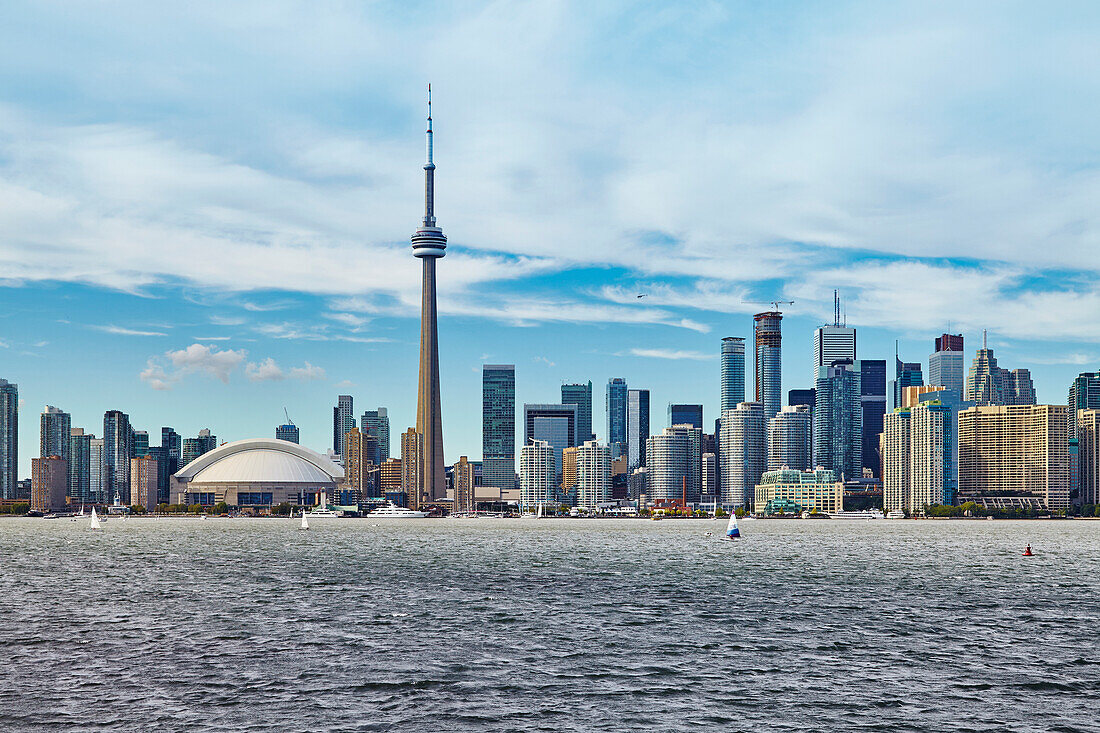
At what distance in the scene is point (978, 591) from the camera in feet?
323

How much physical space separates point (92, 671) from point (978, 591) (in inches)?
2863

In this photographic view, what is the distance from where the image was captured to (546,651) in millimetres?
60250

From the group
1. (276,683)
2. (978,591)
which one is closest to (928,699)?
(276,683)

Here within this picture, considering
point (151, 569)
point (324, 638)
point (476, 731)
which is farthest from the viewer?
point (151, 569)

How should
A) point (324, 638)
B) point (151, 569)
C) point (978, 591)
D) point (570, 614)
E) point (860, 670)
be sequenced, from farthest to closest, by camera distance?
1. point (151, 569)
2. point (978, 591)
3. point (570, 614)
4. point (324, 638)
5. point (860, 670)

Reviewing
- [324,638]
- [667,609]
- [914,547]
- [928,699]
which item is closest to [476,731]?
[928,699]

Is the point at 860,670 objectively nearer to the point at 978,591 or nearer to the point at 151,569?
the point at 978,591

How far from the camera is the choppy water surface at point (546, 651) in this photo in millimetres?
44688

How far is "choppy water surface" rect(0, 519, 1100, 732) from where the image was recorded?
44.7 m

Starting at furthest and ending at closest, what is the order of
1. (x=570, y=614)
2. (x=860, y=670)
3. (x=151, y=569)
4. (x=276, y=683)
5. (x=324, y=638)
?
(x=151, y=569)
(x=570, y=614)
(x=324, y=638)
(x=860, y=670)
(x=276, y=683)

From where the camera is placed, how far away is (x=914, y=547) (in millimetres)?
196625

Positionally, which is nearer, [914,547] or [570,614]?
[570,614]

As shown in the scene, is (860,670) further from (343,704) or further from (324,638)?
(324,638)

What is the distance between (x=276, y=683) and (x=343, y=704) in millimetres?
5720
